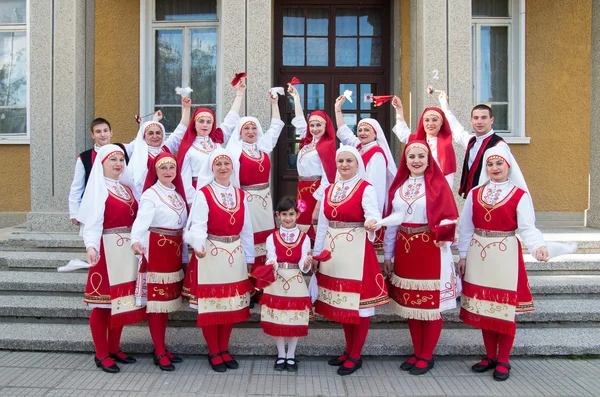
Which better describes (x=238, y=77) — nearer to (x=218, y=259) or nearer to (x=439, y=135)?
(x=439, y=135)

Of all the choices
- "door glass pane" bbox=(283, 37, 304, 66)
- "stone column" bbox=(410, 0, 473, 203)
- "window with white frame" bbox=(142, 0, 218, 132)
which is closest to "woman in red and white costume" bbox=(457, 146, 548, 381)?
"stone column" bbox=(410, 0, 473, 203)

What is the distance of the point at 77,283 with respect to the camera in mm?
5715

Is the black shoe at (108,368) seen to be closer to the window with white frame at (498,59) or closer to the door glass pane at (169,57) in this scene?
the door glass pane at (169,57)

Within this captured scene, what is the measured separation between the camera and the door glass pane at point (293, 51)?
8.66 metres

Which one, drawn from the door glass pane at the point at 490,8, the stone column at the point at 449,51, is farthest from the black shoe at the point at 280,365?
the door glass pane at the point at 490,8

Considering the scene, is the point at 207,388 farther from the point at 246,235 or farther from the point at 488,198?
the point at 488,198

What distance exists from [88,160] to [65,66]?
218 cm

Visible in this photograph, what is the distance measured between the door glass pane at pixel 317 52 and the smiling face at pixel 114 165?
4876mm

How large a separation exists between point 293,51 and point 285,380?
19.1ft

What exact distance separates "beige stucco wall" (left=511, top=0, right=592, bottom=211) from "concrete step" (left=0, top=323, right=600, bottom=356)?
3941mm

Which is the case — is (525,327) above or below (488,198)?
below

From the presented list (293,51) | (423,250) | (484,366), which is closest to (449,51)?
(293,51)

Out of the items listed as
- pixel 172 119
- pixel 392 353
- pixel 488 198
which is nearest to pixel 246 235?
pixel 392 353

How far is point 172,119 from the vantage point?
8.72m
